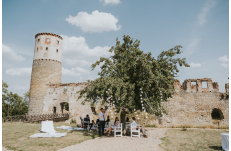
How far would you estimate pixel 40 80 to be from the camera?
2341 centimetres

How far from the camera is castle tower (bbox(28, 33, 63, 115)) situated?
23.3m

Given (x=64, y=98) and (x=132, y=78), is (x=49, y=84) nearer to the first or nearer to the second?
(x=64, y=98)

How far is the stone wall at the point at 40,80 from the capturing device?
914 inches

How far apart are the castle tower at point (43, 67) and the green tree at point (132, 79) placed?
52.0ft

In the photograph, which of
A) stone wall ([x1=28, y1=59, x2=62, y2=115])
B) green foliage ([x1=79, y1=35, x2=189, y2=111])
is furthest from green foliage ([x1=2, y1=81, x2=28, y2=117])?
green foliage ([x1=79, y1=35, x2=189, y2=111])

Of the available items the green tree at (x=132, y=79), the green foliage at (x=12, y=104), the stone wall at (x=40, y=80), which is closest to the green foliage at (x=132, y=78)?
the green tree at (x=132, y=79)

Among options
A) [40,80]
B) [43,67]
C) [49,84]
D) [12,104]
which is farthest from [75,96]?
[12,104]

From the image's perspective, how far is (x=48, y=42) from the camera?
25031 millimetres

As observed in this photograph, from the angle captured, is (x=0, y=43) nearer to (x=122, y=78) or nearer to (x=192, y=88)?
(x=122, y=78)

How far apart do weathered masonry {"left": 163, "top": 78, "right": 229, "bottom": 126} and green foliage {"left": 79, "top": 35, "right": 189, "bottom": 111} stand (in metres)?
7.42

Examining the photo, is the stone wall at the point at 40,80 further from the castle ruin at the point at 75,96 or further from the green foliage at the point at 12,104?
the green foliage at the point at 12,104

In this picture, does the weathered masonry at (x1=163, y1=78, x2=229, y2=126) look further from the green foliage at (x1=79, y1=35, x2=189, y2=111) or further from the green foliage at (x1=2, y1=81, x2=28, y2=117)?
the green foliage at (x1=2, y1=81, x2=28, y2=117)

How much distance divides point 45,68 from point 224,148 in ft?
76.0

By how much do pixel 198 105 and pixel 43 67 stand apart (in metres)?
21.1
